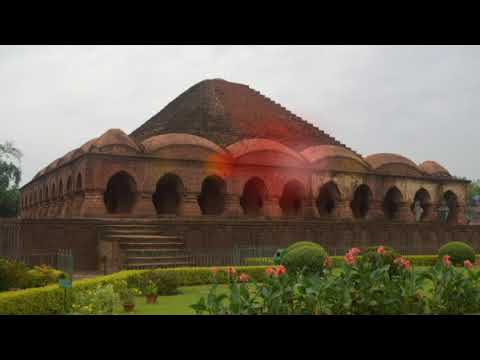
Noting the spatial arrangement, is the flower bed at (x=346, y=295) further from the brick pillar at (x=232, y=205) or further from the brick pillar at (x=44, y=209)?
the brick pillar at (x=44, y=209)

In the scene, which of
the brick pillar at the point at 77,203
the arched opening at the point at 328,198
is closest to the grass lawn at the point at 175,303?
the brick pillar at the point at 77,203

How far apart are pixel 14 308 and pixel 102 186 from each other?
14.3 meters

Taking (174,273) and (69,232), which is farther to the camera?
(69,232)

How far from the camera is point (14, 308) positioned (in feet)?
28.1

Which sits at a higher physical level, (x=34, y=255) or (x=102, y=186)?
(x=102, y=186)

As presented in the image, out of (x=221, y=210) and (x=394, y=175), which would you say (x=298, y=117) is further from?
(x=221, y=210)

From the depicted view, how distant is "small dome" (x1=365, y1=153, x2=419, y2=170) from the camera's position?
105ft

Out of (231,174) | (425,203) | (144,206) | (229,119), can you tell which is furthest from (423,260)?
(229,119)

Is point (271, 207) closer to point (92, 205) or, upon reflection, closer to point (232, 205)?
point (232, 205)

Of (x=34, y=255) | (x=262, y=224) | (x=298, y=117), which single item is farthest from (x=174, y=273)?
(x=298, y=117)

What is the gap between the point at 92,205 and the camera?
22188 mm

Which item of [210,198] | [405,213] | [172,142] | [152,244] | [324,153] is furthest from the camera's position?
[405,213]

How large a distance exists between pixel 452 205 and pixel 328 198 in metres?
9.95
